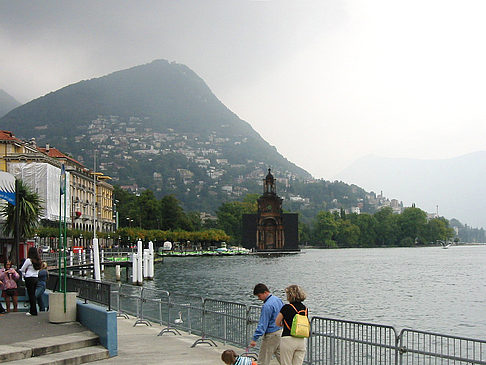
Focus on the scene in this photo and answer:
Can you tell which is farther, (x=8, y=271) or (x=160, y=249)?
(x=160, y=249)

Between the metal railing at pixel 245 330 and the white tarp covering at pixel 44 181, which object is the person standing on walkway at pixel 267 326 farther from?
the white tarp covering at pixel 44 181

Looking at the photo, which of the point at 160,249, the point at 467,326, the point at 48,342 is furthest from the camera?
the point at 160,249

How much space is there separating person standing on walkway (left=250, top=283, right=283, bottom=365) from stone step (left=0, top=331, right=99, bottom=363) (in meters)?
5.00

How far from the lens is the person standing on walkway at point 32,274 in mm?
18484

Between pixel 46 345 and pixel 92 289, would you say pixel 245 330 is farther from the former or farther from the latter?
pixel 92 289

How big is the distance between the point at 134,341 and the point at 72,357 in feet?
11.1

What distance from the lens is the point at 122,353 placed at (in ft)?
49.5

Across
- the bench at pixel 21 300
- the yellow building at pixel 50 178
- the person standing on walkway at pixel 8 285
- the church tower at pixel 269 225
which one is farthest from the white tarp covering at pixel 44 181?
the church tower at pixel 269 225

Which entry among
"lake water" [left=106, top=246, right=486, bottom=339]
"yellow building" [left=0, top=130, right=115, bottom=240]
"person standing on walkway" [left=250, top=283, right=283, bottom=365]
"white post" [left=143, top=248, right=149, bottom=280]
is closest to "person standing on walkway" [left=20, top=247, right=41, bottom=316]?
"person standing on walkway" [left=250, top=283, right=283, bottom=365]

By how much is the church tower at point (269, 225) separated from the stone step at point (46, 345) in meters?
174

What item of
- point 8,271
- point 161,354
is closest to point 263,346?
point 161,354

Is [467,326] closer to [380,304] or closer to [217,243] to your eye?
[380,304]

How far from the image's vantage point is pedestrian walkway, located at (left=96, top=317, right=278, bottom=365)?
1412 centimetres

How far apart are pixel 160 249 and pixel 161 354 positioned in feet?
442
